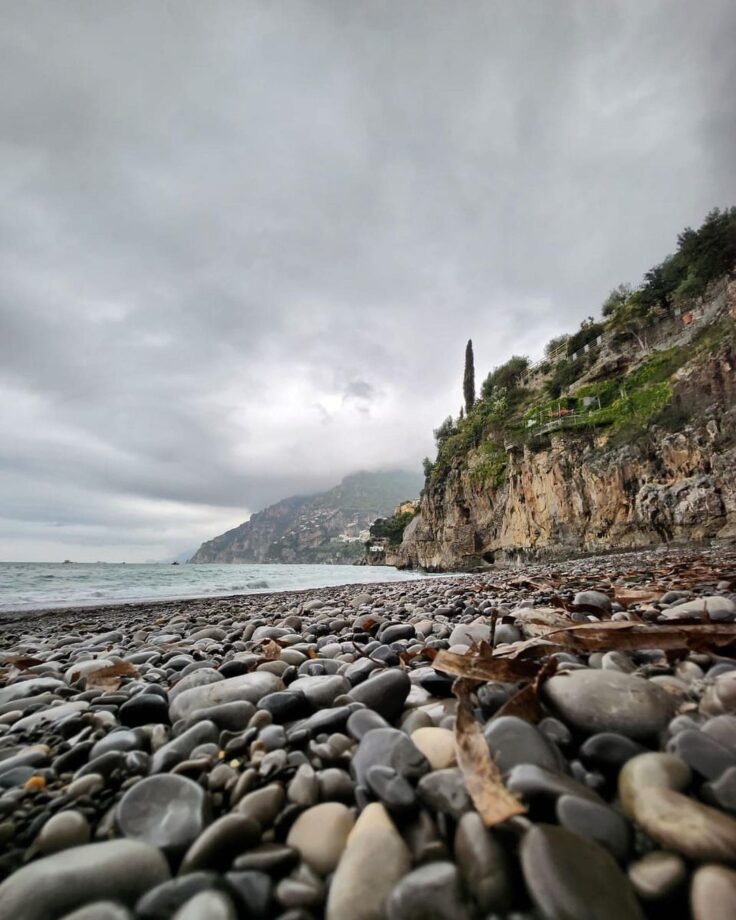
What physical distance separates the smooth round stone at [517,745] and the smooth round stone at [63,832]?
3.62 feet

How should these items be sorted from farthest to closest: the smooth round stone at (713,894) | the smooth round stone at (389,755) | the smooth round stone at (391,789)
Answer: the smooth round stone at (389,755), the smooth round stone at (391,789), the smooth round stone at (713,894)

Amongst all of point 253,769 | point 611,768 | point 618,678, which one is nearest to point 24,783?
point 253,769

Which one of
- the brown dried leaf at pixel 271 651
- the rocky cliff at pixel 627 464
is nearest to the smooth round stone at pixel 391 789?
the brown dried leaf at pixel 271 651

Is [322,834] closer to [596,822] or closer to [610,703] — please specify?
[596,822]

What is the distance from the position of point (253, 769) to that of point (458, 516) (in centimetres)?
3223

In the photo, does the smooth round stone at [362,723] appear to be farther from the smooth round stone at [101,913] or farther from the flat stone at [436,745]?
the smooth round stone at [101,913]

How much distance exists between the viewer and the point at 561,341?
119ft

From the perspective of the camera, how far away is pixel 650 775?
3.07ft

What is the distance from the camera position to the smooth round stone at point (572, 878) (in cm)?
66

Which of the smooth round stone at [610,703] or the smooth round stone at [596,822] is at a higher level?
the smooth round stone at [610,703]

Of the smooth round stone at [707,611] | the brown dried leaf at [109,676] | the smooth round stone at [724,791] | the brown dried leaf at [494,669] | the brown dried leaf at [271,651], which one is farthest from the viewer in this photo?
the brown dried leaf at [271,651]

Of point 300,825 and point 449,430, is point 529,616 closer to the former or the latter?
point 300,825

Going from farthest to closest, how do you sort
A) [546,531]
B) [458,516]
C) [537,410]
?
[458,516]
[537,410]
[546,531]

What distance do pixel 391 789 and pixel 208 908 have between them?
440 mm
